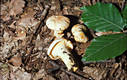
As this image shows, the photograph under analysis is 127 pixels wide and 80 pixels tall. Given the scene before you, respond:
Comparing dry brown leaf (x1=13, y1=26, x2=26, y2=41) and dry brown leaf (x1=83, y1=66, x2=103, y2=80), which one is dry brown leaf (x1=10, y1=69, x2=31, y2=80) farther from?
dry brown leaf (x1=83, y1=66, x2=103, y2=80)

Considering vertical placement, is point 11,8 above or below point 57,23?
above

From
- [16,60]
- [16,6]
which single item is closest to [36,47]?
[16,60]

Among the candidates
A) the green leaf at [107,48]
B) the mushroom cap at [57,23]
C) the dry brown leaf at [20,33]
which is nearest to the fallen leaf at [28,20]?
the dry brown leaf at [20,33]

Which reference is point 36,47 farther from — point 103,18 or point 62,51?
point 103,18

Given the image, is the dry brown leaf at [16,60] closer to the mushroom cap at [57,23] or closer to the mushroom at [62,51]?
the mushroom at [62,51]

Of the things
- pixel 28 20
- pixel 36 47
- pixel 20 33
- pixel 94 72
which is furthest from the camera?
pixel 28 20

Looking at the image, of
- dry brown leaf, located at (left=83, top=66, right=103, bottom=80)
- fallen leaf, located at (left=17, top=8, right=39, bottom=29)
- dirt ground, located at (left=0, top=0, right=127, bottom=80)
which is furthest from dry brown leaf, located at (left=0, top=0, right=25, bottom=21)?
dry brown leaf, located at (left=83, top=66, right=103, bottom=80)

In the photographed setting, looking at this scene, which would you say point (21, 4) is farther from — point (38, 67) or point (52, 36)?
point (38, 67)
